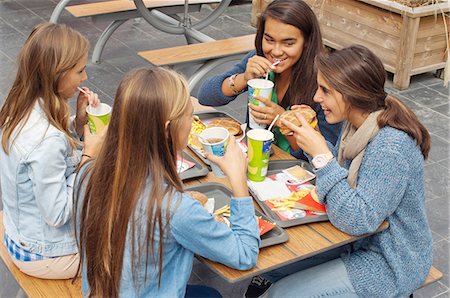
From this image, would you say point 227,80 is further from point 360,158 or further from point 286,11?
point 360,158

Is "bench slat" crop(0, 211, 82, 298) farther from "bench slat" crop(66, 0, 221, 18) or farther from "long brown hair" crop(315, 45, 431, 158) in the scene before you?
"bench slat" crop(66, 0, 221, 18)

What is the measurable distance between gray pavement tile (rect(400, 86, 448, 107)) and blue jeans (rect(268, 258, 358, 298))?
336cm

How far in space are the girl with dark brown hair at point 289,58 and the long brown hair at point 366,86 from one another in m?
0.53

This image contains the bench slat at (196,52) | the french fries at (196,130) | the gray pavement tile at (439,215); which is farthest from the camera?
the bench slat at (196,52)

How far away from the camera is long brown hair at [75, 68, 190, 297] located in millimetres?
1891

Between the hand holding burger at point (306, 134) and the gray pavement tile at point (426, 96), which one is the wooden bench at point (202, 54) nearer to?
the gray pavement tile at point (426, 96)

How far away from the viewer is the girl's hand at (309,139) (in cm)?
233

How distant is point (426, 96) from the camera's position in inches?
220

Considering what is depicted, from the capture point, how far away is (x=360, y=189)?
7.25 feet

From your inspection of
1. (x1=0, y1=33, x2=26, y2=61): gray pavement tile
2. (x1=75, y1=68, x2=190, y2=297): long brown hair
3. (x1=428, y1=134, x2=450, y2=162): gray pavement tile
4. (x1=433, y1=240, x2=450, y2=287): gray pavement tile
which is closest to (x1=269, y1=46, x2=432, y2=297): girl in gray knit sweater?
(x1=75, y1=68, x2=190, y2=297): long brown hair

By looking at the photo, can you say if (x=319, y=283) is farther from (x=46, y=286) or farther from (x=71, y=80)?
(x=71, y=80)

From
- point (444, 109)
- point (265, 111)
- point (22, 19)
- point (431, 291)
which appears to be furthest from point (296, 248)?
point (22, 19)

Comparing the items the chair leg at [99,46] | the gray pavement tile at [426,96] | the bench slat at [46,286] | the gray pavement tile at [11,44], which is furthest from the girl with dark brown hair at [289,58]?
the gray pavement tile at [11,44]

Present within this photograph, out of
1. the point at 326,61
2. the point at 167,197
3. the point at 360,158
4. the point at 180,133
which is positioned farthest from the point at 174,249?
the point at 326,61
